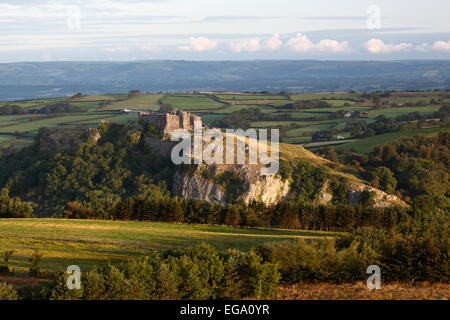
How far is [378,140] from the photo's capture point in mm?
113062

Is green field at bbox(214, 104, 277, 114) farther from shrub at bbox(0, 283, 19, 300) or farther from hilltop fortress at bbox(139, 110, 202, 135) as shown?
shrub at bbox(0, 283, 19, 300)

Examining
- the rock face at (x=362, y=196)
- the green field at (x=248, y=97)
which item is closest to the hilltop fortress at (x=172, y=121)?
the rock face at (x=362, y=196)

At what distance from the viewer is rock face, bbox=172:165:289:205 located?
246 ft

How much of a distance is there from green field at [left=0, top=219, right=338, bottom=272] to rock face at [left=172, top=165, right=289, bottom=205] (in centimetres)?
1985

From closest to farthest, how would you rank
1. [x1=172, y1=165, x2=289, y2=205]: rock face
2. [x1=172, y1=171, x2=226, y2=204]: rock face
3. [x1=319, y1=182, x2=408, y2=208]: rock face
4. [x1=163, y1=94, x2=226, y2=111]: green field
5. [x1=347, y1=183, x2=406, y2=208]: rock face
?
[x1=172, y1=165, x2=289, y2=205]: rock face < [x1=347, y1=183, x2=406, y2=208]: rock face < [x1=319, y1=182, x2=408, y2=208]: rock face < [x1=172, y1=171, x2=226, y2=204]: rock face < [x1=163, y1=94, x2=226, y2=111]: green field

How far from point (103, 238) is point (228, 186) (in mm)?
32900

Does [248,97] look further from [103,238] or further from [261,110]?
[103,238]

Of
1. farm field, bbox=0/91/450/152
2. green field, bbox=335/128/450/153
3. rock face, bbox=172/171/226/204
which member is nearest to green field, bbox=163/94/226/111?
farm field, bbox=0/91/450/152

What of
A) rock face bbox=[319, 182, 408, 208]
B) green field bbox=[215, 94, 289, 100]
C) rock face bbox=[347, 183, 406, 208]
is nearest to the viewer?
rock face bbox=[347, 183, 406, 208]

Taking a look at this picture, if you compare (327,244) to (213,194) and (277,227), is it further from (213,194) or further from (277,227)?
(213,194)

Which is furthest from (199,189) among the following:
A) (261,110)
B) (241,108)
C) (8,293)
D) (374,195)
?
(261,110)

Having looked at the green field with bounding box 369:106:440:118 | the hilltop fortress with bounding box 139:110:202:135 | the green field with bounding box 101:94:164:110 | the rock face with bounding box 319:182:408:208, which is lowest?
the rock face with bounding box 319:182:408:208

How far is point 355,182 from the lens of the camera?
78438mm
